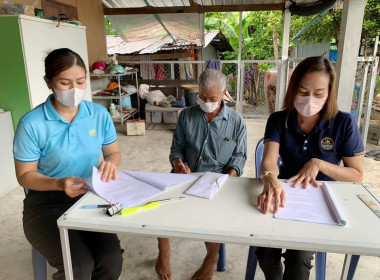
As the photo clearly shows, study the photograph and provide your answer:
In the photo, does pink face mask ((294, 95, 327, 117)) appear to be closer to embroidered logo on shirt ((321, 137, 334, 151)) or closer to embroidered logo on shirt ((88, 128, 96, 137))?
embroidered logo on shirt ((321, 137, 334, 151))

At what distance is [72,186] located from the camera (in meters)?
1.31

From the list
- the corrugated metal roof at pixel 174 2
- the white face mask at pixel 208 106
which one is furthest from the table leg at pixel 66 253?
the corrugated metal roof at pixel 174 2

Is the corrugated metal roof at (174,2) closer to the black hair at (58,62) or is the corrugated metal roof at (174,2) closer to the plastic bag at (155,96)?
the plastic bag at (155,96)

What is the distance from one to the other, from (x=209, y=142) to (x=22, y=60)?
86.1 inches

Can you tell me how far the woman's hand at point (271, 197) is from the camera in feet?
3.74

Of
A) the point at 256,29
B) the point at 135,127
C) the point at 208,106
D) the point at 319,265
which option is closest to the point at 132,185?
the point at 208,106

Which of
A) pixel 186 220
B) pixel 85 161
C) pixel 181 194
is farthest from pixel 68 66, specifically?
pixel 186 220

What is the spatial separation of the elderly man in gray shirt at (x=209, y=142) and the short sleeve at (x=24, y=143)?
783 millimetres

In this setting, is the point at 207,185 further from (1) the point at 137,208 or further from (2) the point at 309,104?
(2) the point at 309,104

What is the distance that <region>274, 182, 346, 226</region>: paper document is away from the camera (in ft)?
3.52

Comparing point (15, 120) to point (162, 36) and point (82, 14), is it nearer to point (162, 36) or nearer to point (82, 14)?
point (82, 14)

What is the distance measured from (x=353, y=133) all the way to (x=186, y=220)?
3.20 ft

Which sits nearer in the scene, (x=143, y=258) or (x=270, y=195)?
(x=270, y=195)

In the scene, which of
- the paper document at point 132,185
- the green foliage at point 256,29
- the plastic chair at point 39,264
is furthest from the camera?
the green foliage at point 256,29
